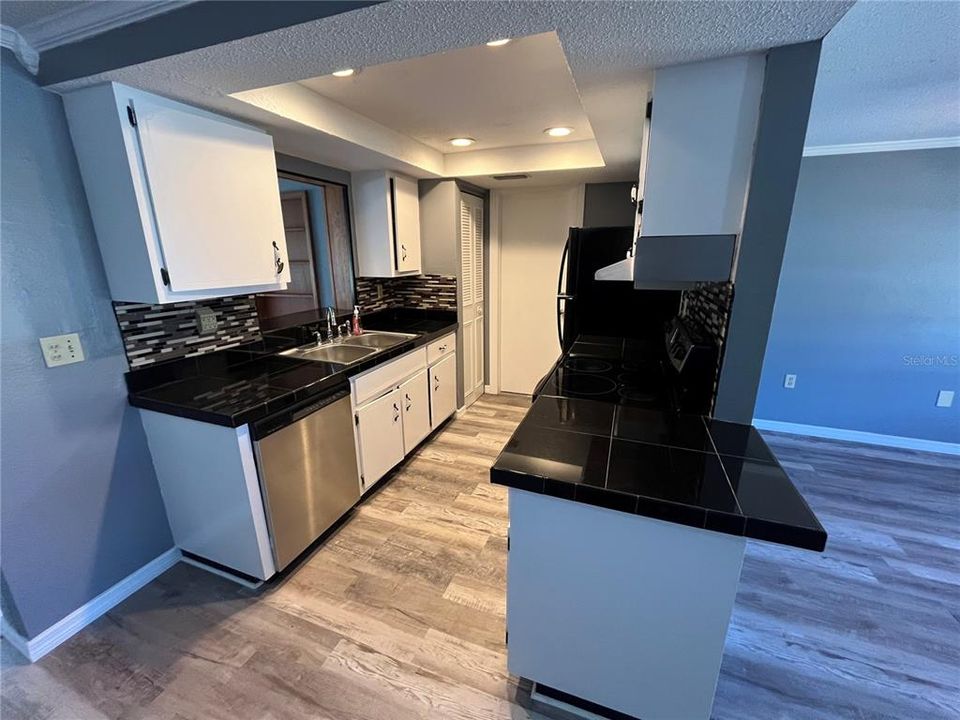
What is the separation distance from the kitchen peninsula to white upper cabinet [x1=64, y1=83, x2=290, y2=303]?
4.74 ft

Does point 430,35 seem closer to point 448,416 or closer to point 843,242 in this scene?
point 448,416

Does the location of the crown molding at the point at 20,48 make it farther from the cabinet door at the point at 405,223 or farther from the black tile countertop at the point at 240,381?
the cabinet door at the point at 405,223

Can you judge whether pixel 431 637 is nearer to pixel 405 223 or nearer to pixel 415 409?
pixel 415 409

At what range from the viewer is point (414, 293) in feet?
11.8

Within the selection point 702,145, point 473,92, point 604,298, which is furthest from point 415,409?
point 702,145

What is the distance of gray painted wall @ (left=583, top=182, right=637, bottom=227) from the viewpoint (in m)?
3.32

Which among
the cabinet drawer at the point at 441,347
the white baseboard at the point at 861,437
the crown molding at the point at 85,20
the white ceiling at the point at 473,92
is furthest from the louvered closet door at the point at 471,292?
the white baseboard at the point at 861,437

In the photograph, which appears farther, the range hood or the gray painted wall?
the gray painted wall

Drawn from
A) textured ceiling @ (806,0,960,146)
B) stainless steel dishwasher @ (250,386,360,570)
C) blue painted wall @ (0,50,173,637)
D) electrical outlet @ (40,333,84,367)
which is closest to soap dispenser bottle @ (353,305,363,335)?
stainless steel dishwasher @ (250,386,360,570)

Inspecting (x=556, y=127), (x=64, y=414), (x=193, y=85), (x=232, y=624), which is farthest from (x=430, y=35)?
(x=232, y=624)

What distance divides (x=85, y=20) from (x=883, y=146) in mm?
4309

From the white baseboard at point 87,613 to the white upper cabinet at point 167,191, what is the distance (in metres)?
1.26

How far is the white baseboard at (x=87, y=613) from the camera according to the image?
5.09ft

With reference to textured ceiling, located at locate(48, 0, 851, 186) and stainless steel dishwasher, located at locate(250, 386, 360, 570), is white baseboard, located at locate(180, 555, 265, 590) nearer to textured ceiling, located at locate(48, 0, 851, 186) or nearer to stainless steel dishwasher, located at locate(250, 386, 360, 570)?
stainless steel dishwasher, located at locate(250, 386, 360, 570)
